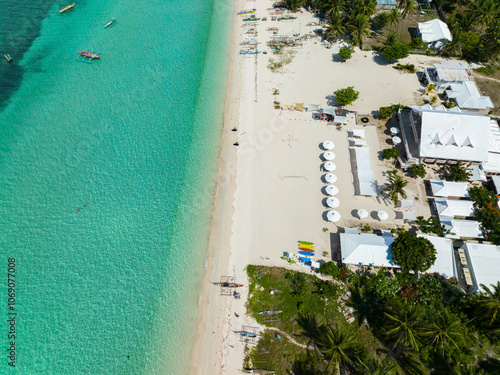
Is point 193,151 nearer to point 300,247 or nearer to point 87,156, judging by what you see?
point 87,156

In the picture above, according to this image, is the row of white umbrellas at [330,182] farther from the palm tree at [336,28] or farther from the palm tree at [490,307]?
the palm tree at [336,28]

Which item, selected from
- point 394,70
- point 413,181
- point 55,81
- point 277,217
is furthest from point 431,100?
point 55,81

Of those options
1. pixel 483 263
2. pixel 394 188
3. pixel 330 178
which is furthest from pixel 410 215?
pixel 330 178

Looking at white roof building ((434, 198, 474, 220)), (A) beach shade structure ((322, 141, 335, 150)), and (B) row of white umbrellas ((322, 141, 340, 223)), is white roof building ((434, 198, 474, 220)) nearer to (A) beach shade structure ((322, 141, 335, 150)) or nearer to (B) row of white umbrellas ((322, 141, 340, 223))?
(B) row of white umbrellas ((322, 141, 340, 223))

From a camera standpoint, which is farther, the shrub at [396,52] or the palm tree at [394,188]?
the shrub at [396,52]

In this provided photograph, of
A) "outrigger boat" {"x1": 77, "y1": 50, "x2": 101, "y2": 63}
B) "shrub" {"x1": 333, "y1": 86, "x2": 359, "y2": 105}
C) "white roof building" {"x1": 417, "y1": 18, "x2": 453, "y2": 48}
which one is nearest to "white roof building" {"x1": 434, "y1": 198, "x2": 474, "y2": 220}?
"shrub" {"x1": 333, "y1": 86, "x2": 359, "y2": 105}

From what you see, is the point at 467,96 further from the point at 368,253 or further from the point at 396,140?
the point at 368,253

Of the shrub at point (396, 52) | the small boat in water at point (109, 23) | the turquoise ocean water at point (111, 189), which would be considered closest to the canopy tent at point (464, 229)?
the turquoise ocean water at point (111, 189)
